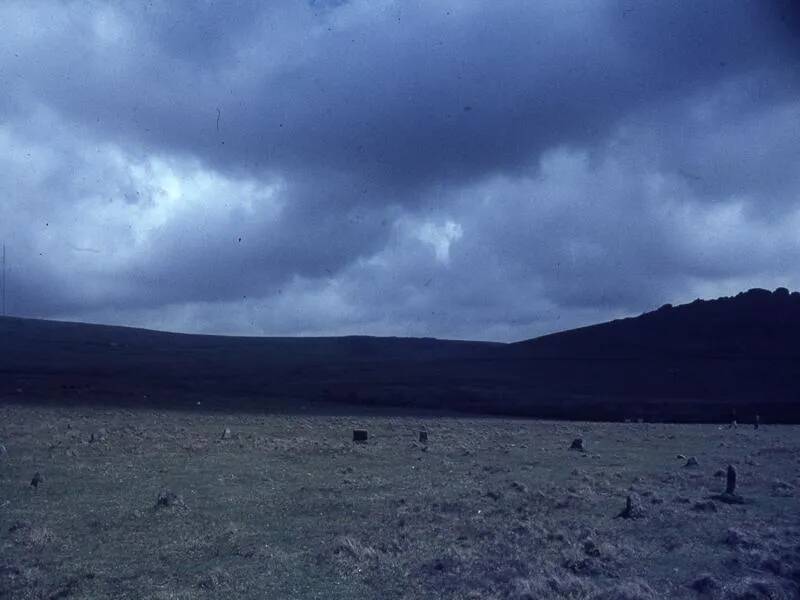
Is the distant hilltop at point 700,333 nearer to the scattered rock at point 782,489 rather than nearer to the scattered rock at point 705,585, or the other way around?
the scattered rock at point 782,489

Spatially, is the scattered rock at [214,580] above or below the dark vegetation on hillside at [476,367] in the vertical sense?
below

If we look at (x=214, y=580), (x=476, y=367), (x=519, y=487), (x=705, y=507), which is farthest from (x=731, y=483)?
(x=476, y=367)

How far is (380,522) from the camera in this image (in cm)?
1808

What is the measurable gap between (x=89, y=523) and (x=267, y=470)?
385 inches

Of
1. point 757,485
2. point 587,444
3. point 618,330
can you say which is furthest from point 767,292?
point 757,485

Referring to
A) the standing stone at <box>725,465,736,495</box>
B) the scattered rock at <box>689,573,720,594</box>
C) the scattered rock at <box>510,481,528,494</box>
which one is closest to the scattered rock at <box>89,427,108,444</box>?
the scattered rock at <box>510,481,528,494</box>

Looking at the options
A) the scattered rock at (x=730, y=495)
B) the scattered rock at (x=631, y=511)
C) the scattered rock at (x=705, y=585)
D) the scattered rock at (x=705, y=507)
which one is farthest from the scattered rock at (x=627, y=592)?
the scattered rock at (x=730, y=495)

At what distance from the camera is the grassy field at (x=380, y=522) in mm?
12711

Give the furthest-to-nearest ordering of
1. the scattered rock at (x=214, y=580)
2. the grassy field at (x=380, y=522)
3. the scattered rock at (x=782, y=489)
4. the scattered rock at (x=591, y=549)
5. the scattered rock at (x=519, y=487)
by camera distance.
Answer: the scattered rock at (x=519, y=487) → the scattered rock at (x=782, y=489) → the scattered rock at (x=591, y=549) → the grassy field at (x=380, y=522) → the scattered rock at (x=214, y=580)

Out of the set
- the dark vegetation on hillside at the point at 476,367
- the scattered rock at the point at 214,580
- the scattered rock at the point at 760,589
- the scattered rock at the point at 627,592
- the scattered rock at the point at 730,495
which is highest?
the dark vegetation on hillside at the point at 476,367

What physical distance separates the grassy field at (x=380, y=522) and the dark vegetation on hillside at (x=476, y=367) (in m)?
40.1

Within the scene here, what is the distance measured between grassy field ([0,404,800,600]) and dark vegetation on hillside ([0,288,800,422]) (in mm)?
40067

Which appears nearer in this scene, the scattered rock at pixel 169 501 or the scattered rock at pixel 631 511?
the scattered rock at pixel 631 511

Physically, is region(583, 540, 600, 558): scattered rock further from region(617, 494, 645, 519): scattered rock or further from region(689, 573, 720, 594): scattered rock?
region(617, 494, 645, 519): scattered rock
